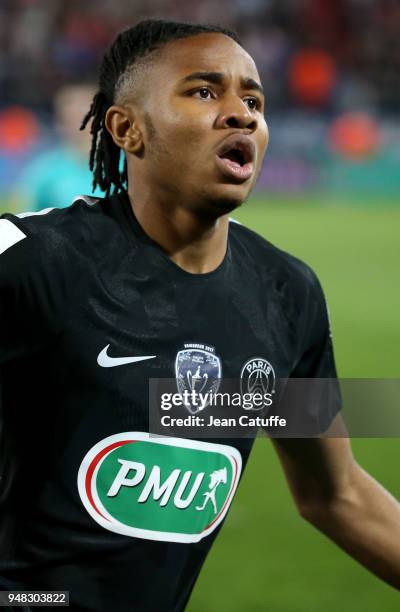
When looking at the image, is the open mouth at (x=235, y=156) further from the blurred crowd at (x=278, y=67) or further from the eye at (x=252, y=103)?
the blurred crowd at (x=278, y=67)

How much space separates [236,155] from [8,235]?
1.77 feet

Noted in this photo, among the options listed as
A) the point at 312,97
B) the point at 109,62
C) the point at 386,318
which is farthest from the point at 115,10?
the point at 109,62

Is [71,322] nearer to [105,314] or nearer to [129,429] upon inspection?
[105,314]

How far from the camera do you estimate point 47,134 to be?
1953 cm

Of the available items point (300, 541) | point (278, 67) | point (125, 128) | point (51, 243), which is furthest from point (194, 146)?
point (278, 67)

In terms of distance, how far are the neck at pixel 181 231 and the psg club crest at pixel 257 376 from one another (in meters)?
0.25

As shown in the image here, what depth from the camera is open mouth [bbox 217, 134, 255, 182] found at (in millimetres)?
2373

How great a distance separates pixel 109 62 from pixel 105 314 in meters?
0.71

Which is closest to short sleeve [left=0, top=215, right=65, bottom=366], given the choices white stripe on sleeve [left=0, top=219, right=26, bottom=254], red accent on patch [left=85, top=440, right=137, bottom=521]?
white stripe on sleeve [left=0, top=219, right=26, bottom=254]

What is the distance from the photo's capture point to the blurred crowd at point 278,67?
2011 centimetres

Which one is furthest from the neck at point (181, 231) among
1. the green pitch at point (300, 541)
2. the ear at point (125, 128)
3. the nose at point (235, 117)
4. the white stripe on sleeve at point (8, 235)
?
the green pitch at point (300, 541)

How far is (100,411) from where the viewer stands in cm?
236

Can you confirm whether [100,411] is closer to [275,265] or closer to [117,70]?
[275,265]

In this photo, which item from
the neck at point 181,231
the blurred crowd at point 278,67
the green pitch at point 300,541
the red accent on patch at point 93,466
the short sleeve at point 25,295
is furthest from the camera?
the blurred crowd at point 278,67
